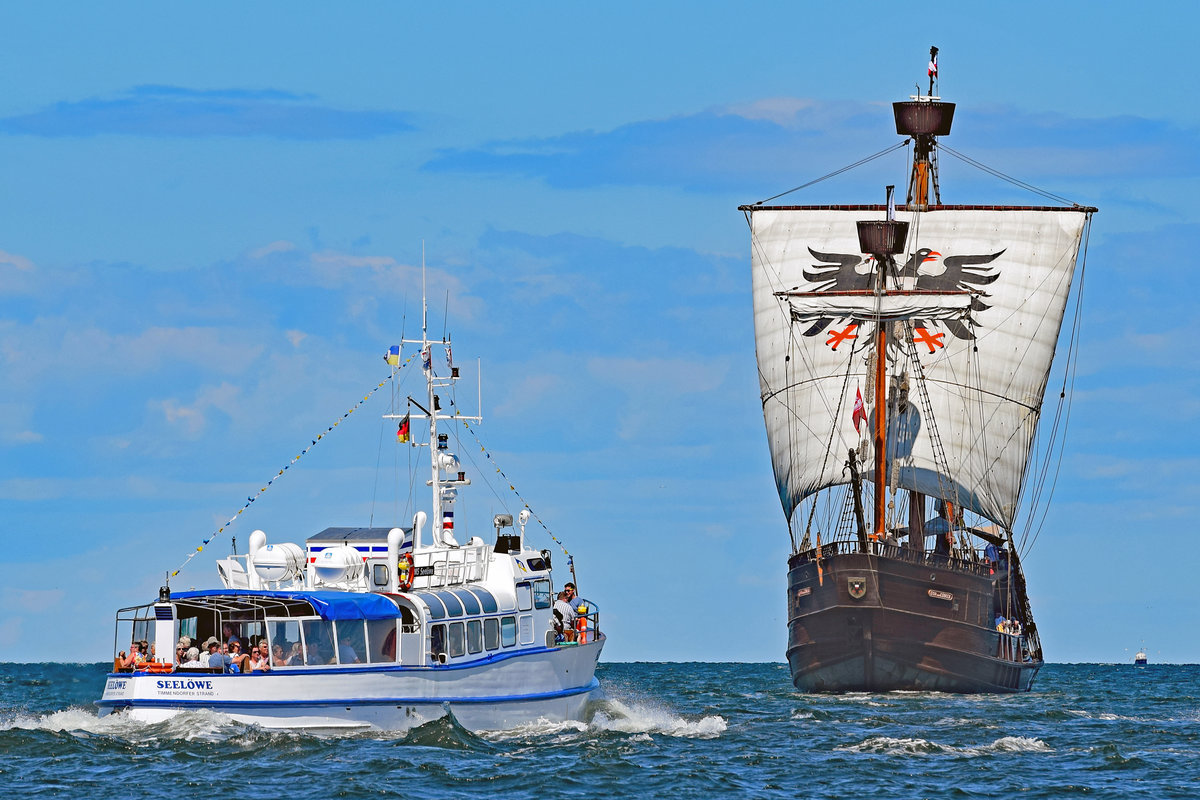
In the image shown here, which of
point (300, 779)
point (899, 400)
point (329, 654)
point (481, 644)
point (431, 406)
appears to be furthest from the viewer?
point (899, 400)

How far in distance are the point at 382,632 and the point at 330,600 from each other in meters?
A: 1.35

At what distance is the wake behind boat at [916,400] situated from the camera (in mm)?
66250

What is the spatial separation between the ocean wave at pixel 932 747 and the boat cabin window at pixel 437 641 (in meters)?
9.19

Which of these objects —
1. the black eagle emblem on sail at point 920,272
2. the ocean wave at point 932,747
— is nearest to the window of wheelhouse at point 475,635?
the ocean wave at point 932,747

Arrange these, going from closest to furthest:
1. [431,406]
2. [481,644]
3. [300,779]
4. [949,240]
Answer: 1. [300,779]
2. [481,644]
3. [431,406]
4. [949,240]

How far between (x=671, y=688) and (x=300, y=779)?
51360 mm

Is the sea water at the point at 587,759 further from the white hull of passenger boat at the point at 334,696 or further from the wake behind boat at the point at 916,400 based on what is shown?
the wake behind boat at the point at 916,400

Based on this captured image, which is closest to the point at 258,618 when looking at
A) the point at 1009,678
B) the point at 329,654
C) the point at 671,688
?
the point at 329,654

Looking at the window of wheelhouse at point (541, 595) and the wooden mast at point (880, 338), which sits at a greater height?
the wooden mast at point (880, 338)

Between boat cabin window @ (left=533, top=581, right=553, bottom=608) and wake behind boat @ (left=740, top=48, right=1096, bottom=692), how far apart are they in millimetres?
22500

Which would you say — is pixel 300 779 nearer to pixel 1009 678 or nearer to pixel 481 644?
pixel 481 644

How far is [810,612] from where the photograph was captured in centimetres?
6738

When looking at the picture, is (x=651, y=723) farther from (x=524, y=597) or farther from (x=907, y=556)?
(x=907, y=556)

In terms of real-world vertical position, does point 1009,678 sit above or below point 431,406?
below
